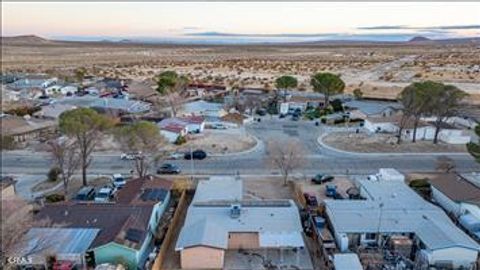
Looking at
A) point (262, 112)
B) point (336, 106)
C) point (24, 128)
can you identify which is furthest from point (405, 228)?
point (24, 128)

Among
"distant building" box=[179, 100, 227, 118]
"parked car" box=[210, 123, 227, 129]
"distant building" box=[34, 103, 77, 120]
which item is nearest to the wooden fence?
"parked car" box=[210, 123, 227, 129]

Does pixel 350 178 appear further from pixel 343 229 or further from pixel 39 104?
pixel 39 104

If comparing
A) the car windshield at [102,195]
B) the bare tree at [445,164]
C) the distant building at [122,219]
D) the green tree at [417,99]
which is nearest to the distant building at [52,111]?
the car windshield at [102,195]

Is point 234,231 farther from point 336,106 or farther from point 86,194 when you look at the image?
point 336,106

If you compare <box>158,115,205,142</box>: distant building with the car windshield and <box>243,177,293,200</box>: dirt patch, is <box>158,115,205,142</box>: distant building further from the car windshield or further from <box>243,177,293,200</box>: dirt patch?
the car windshield

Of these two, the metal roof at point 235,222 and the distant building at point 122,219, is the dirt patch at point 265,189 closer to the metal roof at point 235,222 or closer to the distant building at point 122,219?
the metal roof at point 235,222

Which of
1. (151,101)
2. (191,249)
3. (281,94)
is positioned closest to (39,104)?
(151,101)
